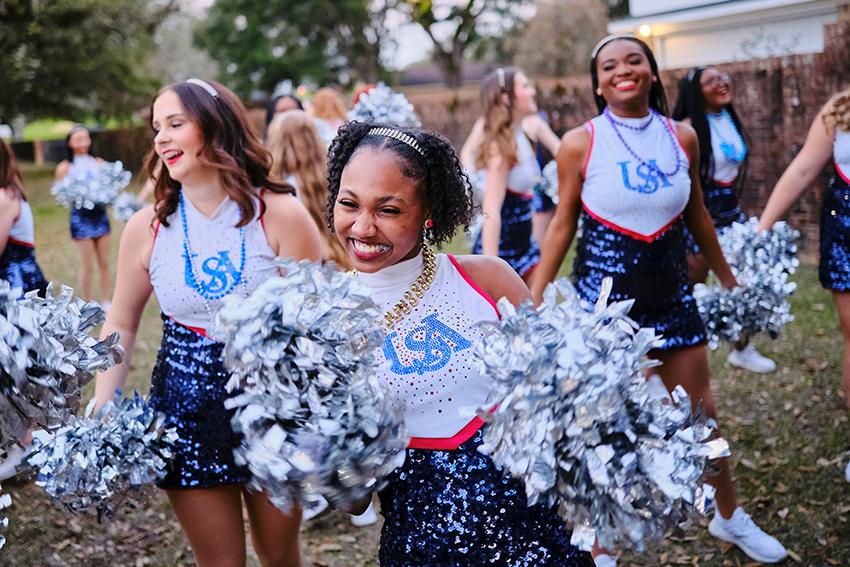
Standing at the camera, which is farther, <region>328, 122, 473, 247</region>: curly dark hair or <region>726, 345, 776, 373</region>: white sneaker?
<region>726, 345, 776, 373</region>: white sneaker

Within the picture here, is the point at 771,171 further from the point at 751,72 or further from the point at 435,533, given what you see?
the point at 435,533

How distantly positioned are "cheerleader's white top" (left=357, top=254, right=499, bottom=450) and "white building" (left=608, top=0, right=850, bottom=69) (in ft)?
50.9

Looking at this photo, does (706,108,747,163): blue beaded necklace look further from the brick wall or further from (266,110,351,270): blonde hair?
the brick wall

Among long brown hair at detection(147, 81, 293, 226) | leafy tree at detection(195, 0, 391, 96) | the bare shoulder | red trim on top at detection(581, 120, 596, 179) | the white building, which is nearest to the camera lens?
the bare shoulder

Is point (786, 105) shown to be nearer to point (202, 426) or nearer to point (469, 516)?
point (202, 426)

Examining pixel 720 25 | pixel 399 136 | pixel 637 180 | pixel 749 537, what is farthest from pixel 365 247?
pixel 720 25

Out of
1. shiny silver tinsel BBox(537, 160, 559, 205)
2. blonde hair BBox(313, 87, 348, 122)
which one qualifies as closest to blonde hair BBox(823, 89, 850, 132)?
shiny silver tinsel BBox(537, 160, 559, 205)

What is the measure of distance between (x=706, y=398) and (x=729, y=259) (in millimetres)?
1100

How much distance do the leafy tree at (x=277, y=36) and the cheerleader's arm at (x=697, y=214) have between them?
111ft

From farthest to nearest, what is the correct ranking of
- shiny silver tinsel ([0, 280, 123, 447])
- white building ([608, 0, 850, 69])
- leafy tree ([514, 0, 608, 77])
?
leafy tree ([514, 0, 608, 77]), white building ([608, 0, 850, 69]), shiny silver tinsel ([0, 280, 123, 447])

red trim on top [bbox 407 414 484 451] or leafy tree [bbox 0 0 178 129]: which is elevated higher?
leafy tree [bbox 0 0 178 129]

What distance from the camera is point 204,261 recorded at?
9.35 ft

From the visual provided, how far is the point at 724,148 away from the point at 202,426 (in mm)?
4568

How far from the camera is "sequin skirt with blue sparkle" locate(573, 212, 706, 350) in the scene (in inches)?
135
